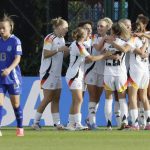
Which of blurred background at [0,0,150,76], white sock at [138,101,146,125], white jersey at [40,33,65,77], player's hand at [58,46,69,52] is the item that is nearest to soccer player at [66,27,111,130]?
player's hand at [58,46,69,52]

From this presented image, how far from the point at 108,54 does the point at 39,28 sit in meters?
4.71

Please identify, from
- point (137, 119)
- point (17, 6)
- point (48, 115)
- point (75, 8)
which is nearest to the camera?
point (137, 119)

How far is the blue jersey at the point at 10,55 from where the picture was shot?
13969 mm

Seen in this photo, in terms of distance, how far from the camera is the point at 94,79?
15789mm

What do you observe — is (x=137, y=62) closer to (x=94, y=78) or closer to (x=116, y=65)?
(x=116, y=65)

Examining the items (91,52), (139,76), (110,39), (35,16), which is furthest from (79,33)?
(35,16)

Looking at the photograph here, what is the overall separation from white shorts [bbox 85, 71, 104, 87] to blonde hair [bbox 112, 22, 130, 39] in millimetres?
967

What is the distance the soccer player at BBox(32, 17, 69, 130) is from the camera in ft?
50.9
